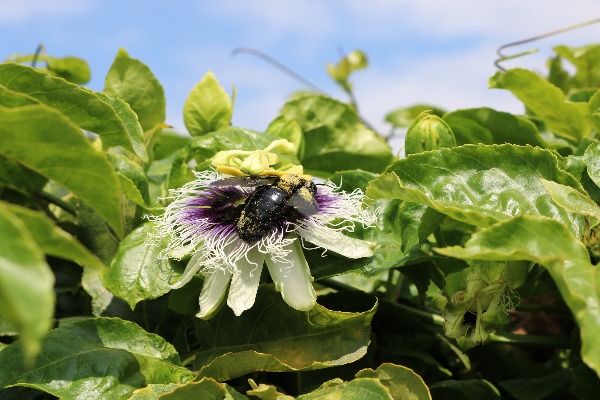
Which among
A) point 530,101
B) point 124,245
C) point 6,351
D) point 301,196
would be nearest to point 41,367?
point 6,351

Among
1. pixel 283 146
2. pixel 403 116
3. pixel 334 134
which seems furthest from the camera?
pixel 403 116

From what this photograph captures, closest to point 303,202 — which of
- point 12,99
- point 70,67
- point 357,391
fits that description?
point 357,391

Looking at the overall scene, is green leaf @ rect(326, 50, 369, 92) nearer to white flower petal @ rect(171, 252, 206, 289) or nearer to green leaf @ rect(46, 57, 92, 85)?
green leaf @ rect(46, 57, 92, 85)

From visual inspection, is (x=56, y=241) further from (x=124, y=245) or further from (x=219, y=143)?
(x=219, y=143)

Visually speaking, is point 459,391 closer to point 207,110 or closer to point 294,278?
point 294,278

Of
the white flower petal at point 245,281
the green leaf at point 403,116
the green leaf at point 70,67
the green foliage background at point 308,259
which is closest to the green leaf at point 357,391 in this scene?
the green foliage background at point 308,259

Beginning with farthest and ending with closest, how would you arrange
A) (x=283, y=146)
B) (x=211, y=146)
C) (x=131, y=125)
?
(x=211, y=146), (x=283, y=146), (x=131, y=125)

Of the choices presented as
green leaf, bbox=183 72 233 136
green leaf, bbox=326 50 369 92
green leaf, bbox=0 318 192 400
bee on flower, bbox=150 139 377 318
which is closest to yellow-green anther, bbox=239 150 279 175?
bee on flower, bbox=150 139 377 318
